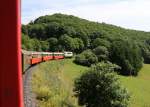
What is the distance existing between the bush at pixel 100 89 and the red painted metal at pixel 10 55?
40.5m

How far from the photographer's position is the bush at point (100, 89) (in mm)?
43072

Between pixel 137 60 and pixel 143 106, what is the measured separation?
77425mm

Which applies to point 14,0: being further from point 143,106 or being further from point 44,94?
point 143,106

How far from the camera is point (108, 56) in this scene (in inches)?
5310

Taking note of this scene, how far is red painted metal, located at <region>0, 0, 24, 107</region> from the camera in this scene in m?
1.98

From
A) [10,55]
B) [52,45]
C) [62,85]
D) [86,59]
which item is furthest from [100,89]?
[52,45]

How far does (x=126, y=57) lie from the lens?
14075 cm

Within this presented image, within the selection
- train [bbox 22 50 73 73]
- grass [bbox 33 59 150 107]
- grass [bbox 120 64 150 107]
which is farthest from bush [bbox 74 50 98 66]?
grass [bbox 120 64 150 107]

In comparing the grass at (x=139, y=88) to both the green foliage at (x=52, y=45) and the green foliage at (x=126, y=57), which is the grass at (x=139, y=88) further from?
the green foliage at (x=52, y=45)

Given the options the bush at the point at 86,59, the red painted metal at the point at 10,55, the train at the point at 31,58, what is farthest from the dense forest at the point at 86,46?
the red painted metal at the point at 10,55

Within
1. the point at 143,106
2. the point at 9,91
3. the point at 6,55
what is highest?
the point at 6,55

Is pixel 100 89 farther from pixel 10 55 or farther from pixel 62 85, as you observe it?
pixel 10 55

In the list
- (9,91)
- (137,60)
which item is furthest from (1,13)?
(137,60)

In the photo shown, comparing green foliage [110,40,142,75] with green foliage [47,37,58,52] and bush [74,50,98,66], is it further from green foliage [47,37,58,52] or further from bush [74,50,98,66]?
green foliage [47,37,58,52]
